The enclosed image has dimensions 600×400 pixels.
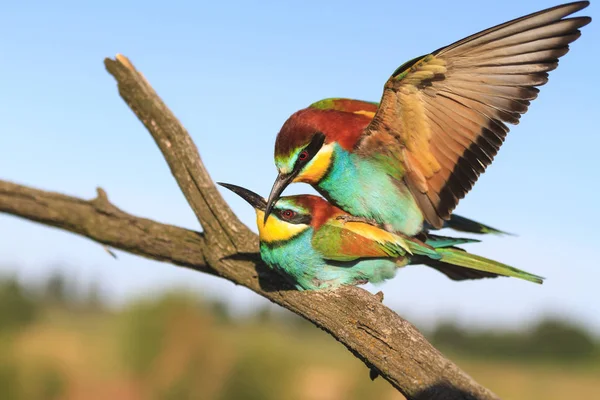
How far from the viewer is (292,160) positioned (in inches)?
110

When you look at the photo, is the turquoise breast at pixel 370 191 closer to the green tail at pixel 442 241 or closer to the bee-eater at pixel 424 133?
the bee-eater at pixel 424 133

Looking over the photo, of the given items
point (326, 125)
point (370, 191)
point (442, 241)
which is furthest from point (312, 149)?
point (442, 241)

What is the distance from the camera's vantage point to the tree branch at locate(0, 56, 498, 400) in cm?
270

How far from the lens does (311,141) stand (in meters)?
2.80

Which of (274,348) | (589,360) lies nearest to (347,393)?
(274,348)

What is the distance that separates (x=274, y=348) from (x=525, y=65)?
22.1ft

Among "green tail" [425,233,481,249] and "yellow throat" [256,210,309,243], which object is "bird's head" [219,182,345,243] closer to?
"yellow throat" [256,210,309,243]

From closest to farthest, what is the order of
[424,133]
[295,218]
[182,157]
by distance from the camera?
[424,133] < [295,218] < [182,157]

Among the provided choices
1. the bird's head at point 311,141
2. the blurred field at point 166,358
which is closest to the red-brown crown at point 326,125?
the bird's head at point 311,141

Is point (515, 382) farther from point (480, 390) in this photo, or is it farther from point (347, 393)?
point (480, 390)

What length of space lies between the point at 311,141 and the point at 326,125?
0.13 metres

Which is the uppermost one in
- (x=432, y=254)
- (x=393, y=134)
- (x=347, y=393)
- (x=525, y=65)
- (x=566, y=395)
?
(x=525, y=65)

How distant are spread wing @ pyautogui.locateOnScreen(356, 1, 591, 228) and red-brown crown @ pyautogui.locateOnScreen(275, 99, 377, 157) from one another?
0.08 meters

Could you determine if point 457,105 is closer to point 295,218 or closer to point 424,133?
point 424,133
